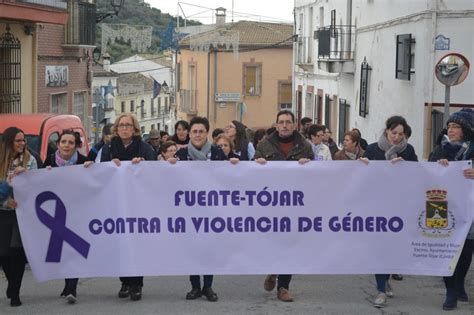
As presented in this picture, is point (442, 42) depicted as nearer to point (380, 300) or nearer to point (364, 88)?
point (364, 88)

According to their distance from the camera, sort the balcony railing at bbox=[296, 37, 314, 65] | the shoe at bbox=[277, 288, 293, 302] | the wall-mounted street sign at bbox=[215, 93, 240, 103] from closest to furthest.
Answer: the shoe at bbox=[277, 288, 293, 302], the balcony railing at bbox=[296, 37, 314, 65], the wall-mounted street sign at bbox=[215, 93, 240, 103]

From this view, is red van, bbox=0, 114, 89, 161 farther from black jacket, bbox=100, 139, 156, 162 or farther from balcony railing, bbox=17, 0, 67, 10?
balcony railing, bbox=17, 0, 67, 10

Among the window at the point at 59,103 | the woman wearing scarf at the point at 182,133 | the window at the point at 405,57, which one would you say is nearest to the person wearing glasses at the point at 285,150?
the woman wearing scarf at the point at 182,133

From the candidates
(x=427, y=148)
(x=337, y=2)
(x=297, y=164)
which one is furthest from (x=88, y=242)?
(x=337, y=2)

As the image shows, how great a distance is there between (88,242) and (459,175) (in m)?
3.41

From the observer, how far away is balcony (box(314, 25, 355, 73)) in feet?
90.9

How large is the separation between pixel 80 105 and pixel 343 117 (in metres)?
8.19

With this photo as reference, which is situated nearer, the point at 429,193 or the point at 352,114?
the point at 429,193

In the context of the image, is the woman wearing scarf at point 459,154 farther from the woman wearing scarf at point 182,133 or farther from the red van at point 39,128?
the red van at point 39,128

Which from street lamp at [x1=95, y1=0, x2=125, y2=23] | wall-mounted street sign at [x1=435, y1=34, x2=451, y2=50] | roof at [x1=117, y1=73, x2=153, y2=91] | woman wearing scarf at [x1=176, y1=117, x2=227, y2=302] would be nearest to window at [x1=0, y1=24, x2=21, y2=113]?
street lamp at [x1=95, y1=0, x2=125, y2=23]

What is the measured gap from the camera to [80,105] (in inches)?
1116

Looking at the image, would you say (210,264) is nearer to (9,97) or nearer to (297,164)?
(297,164)

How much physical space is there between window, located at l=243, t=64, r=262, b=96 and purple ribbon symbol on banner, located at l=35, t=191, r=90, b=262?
148ft

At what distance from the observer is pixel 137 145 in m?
8.60
